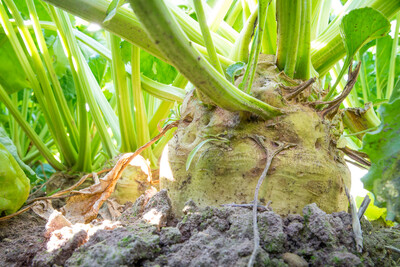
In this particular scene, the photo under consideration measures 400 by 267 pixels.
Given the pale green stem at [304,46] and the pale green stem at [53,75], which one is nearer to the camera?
the pale green stem at [304,46]

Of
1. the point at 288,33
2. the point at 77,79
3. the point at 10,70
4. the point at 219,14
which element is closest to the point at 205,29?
the point at 288,33

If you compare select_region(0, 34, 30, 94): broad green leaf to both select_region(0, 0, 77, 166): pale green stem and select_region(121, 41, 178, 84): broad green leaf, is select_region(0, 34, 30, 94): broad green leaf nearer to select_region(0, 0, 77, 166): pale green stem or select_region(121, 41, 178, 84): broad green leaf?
select_region(0, 0, 77, 166): pale green stem

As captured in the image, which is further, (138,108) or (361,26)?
(138,108)

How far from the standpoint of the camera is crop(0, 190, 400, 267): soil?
511 mm

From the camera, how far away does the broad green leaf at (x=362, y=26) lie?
63 centimetres

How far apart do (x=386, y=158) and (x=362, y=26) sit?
0.29 m

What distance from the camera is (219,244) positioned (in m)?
0.55

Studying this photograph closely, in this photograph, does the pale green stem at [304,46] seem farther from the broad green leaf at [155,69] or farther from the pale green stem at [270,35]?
the broad green leaf at [155,69]

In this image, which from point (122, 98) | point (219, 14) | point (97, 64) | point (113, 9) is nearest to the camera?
point (113, 9)

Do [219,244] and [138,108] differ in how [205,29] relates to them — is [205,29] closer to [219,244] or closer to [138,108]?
[219,244]

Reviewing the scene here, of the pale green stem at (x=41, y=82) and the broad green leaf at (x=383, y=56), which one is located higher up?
the broad green leaf at (x=383, y=56)

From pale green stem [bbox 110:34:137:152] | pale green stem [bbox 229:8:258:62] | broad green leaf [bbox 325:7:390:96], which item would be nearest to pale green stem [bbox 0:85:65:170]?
pale green stem [bbox 110:34:137:152]

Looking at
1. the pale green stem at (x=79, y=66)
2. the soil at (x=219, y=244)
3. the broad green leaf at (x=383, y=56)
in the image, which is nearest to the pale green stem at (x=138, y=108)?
the pale green stem at (x=79, y=66)

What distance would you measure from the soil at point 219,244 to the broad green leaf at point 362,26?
37cm
